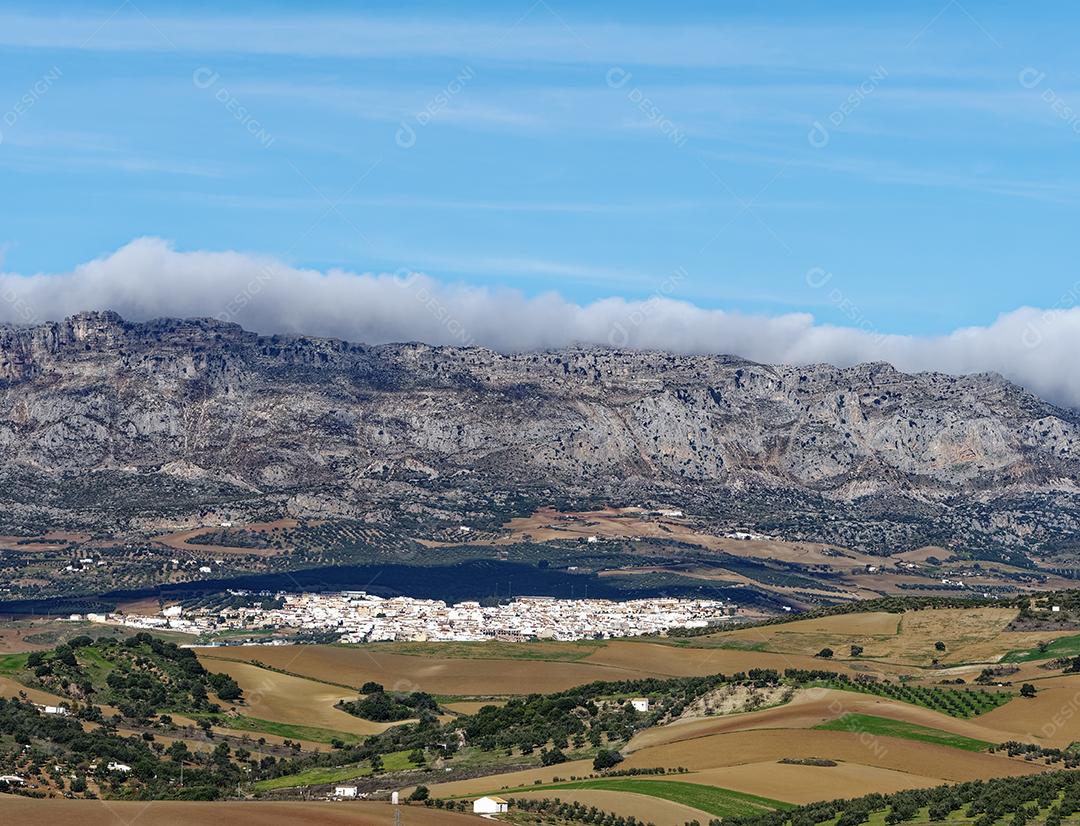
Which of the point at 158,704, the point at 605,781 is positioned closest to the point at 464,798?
the point at 605,781

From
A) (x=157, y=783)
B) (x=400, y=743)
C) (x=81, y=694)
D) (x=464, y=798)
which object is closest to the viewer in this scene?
(x=464, y=798)

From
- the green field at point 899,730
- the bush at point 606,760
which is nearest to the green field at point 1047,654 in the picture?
the green field at point 899,730

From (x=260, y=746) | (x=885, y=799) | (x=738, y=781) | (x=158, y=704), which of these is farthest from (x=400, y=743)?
(x=885, y=799)

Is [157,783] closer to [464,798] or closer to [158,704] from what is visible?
[464,798]

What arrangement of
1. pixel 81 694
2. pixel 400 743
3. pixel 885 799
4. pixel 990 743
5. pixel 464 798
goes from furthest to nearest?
pixel 81 694 < pixel 400 743 < pixel 990 743 < pixel 464 798 < pixel 885 799

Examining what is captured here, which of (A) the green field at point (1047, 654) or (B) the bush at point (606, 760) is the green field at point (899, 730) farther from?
(A) the green field at point (1047, 654)

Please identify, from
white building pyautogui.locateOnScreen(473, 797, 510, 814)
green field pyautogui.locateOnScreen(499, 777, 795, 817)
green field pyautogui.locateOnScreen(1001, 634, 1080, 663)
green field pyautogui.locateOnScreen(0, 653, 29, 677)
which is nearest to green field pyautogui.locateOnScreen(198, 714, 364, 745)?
green field pyautogui.locateOnScreen(0, 653, 29, 677)

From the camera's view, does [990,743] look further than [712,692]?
No
